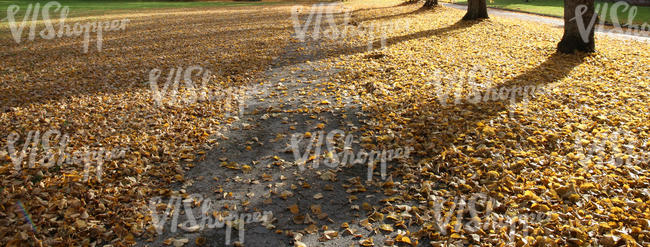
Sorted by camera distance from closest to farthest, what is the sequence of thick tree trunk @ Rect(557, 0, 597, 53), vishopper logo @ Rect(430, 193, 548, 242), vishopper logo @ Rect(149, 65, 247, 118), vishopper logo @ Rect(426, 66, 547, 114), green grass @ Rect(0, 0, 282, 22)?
vishopper logo @ Rect(430, 193, 548, 242) < vishopper logo @ Rect(426, 66, 547, 114) < vishopper logo @ Rect(149, 65, 247, 118) < thick tree trunk @ Rect(557, 0, 597, 53) < green grass @ Rect(0, 0, 282, 22)

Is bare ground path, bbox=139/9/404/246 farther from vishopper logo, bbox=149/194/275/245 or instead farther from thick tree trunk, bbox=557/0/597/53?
thick tree trunk, bbox=557/0/597/53

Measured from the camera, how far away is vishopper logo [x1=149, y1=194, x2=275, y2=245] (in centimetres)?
407

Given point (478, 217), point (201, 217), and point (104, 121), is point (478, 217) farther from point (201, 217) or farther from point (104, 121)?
point (104, 121)

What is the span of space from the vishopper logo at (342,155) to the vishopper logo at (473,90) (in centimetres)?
226

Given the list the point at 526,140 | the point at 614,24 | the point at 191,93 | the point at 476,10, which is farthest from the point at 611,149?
the point at 614,24

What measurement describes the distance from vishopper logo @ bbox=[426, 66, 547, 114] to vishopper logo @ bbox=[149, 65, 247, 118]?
4.17m

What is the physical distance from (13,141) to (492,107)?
803 centimetres

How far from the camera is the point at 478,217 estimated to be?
405 cm

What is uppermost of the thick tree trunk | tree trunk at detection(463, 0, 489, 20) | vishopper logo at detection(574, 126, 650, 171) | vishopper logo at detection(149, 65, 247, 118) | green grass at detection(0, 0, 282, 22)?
green grass at detection(0, 0, 282, 22)

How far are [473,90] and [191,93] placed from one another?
610 cm

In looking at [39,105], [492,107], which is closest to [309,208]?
[492,107]

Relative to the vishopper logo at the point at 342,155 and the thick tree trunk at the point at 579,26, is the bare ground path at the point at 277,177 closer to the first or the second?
the vishopper logo at the point at 342,155

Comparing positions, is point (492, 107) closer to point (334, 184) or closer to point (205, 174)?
point (334, 184)

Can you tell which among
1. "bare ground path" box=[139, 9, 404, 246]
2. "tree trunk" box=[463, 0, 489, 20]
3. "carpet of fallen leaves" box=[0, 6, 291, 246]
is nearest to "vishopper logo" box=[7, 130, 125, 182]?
"carpet of fallen leaves" box=[0, 6, 291, 246]
